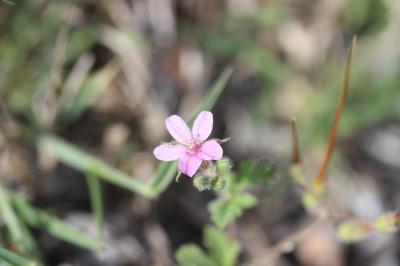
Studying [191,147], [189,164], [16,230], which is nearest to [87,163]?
[16,230]

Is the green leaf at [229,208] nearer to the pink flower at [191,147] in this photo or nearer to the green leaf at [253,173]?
the green leaf at [253,173]

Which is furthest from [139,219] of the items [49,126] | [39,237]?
[49,126]

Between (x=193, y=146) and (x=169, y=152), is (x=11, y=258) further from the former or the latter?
(x=193, y=146)

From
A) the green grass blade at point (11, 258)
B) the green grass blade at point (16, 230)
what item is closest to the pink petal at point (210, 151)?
the green grass blade at point (11, 258)

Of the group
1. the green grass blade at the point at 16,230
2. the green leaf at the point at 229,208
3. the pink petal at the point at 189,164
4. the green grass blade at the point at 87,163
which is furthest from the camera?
the green grass blade at the point at 87,163

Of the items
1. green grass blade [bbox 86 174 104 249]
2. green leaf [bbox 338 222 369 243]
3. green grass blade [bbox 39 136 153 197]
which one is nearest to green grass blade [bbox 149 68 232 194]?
green grass blade [bbox 39 136 153 197]

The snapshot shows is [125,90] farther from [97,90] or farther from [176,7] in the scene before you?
[176,7]
